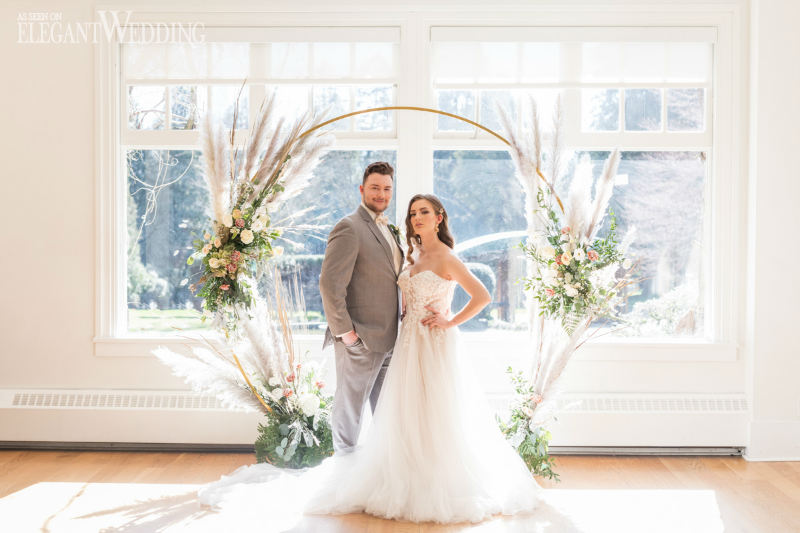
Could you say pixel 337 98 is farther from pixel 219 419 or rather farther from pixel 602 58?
pixel 219 419

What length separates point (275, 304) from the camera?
4.13 m

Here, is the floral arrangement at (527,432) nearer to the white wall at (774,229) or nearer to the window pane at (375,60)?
the white wall at (774,229)

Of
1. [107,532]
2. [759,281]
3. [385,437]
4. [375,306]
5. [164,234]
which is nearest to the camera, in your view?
[107,532]

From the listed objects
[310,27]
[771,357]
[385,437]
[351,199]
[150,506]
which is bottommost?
[150,506]

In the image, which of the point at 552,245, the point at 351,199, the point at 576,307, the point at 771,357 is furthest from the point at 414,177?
the point at 771,357

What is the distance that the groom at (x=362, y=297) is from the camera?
3.37 m

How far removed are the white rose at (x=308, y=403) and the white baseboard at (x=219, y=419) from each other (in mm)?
619

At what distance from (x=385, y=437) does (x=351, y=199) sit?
171 centimetres

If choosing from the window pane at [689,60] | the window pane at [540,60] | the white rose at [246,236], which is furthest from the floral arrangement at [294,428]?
the window pane at [689,60]

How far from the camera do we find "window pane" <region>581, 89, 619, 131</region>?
422 cm

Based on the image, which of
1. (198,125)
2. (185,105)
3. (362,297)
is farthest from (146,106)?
(362,297)

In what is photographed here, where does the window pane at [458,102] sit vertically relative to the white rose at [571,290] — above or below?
above

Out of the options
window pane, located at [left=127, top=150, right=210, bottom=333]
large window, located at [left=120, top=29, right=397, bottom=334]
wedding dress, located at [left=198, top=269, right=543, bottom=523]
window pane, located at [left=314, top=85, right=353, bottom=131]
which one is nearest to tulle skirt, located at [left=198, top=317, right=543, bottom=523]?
wedding dress, located at [left=198, top=269, right=543, bottom=523]

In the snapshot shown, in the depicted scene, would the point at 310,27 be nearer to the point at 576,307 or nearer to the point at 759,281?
the point at 576,307
